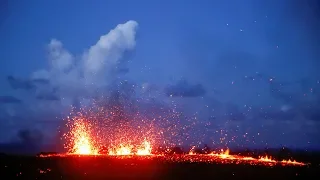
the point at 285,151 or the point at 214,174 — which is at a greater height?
the point at 285,151

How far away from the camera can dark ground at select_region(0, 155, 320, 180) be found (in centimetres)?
6944

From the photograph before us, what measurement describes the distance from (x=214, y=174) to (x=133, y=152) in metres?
54.7

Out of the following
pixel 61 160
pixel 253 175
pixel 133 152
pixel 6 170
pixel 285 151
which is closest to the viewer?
pixel 6 170

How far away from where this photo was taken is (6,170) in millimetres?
70562

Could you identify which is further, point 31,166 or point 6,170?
point 31,166

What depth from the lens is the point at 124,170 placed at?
77250 mm

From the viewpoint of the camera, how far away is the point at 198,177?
71.8m

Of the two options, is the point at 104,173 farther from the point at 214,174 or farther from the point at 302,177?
the point at 302,177

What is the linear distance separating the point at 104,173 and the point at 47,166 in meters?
15.8

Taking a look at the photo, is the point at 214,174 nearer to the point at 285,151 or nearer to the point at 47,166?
the point at 47,166

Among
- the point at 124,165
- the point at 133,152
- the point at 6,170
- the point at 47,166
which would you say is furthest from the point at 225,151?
the point at 6,170

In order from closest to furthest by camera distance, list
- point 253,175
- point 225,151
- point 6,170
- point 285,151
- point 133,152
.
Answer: point 6,170 < point 253,175 < point 133,152 < point 285,151 < point 225,151

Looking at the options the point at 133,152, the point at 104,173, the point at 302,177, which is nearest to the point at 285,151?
the point at 133,152

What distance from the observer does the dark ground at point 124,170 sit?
2734 inches
